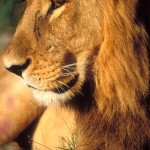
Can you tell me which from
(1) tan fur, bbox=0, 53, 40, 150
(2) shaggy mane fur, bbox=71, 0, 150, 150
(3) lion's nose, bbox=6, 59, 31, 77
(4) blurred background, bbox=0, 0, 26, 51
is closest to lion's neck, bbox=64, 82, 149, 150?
(2) shaggy mane fur, bbox=71, 0, 150, 150

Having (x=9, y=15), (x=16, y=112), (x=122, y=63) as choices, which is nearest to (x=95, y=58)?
(x=122, y=63)

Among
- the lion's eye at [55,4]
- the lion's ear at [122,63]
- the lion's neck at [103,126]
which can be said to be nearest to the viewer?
the lion's ear at [122,63]

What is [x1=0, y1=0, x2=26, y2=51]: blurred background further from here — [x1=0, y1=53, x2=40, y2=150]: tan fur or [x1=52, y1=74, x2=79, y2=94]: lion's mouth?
[x1=52, y1=74, x2=79, y2=94]: lion's mouth

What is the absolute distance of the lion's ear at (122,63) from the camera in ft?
10.3

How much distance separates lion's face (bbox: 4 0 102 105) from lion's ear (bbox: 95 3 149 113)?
70 mm

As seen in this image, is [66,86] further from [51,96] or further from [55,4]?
[55,4]

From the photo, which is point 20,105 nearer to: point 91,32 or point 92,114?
point 92,114

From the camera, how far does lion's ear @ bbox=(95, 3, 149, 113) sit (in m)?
3.15

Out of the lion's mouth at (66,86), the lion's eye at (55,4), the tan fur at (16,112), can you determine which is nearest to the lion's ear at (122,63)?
the lion's mouth at (66,86)

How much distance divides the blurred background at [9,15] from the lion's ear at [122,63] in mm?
2826

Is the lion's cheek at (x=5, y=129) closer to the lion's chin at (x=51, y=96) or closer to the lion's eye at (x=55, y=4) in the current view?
the lion's chin at (x=51, y=96)

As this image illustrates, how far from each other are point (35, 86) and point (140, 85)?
1.85 ft

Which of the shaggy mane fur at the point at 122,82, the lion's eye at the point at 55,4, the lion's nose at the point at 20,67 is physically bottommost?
the shaggy mane fur at the point at 122,82

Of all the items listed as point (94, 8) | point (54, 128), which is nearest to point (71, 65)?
point (94, 8)
